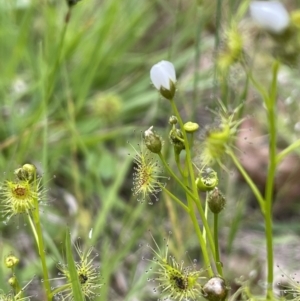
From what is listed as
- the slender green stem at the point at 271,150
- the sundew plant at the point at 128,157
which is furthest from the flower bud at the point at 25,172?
the slender green stem at the point at 271,150

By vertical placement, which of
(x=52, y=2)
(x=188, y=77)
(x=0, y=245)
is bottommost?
(x=0, y=245)

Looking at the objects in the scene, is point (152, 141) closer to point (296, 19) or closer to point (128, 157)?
point (296, 19)

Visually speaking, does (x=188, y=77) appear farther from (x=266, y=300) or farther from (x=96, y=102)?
(x=266, y=300)

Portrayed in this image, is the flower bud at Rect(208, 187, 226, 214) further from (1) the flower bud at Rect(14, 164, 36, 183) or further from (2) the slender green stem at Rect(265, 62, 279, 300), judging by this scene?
(1) the flower bud at Rect(14, 164, 36, 183)

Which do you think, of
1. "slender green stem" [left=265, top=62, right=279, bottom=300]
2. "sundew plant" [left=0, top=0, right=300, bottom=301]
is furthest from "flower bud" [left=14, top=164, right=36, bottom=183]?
"slender green stem" [left=265, top=62, right=279, bottom=300]

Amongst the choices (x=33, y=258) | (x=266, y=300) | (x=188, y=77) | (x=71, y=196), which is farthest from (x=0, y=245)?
(x=188, y=77)
